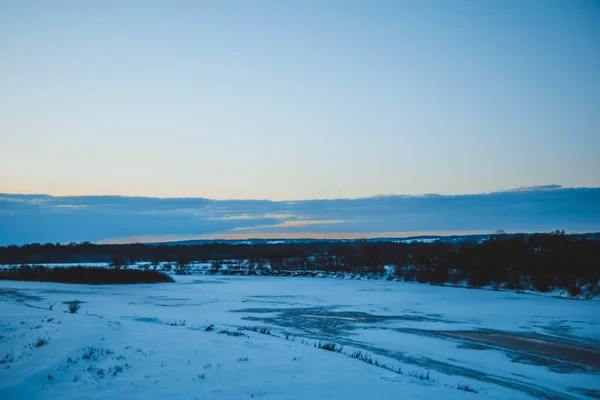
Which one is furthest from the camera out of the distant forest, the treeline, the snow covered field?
the treeline

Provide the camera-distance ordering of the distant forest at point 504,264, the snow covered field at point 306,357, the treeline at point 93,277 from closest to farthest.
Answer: the snow covered field at point 306,357 → the distant forest at point 504,264 → the treeline at point 93,277

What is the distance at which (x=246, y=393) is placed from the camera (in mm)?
7219

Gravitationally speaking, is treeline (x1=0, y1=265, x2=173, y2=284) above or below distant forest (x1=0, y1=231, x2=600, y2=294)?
below

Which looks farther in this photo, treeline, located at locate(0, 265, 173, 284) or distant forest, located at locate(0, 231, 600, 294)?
treeline, located at locate(0, 265, 173, 284)

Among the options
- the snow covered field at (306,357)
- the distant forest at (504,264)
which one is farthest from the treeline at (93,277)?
the snow covered field at (306,357)

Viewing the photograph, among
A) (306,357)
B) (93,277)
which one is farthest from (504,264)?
(93,277)

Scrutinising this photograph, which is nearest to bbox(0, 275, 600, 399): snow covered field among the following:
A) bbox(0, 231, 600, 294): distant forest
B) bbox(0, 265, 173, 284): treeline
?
bbox(0, 231, 600, 294): distant forest

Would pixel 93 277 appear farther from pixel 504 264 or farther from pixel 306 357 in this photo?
pixel 306 357

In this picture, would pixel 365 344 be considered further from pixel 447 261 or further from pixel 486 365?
pixel 447 261

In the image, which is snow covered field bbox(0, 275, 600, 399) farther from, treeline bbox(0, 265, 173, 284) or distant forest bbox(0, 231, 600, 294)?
treeline bbox(0, 265, 173, 284)

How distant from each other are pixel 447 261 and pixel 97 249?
4374 inches

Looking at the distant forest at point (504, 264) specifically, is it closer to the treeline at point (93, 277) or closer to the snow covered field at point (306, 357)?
the snow covered field at point (306, 357)

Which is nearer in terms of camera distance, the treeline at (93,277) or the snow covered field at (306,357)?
the snow covered field at (306,357)

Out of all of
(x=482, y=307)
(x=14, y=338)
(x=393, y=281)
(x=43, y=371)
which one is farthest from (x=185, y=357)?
(x=393, y=281)
